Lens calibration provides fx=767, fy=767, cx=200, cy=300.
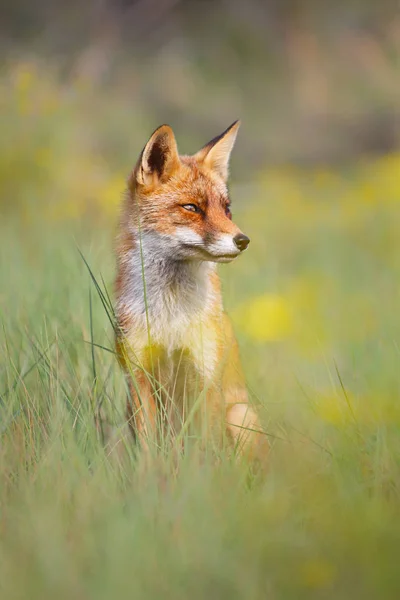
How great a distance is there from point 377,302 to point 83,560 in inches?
226

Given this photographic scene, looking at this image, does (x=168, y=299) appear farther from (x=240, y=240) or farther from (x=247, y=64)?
(x=247, y=64)

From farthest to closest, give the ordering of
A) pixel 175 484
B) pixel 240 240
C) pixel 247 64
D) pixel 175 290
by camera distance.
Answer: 1. pixel 247 64
2. pixel 175 290
3. pixel 240 240
4. pixel 175 484

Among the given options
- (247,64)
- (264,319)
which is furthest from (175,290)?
(247,64)

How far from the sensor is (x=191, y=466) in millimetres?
3271

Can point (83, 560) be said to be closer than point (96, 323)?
Yes

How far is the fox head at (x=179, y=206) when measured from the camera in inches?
167

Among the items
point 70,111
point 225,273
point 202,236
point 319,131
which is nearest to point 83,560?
point 202,236

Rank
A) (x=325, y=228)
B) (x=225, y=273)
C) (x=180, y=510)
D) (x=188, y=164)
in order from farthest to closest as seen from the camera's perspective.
A: (x=325, y=228) < (x=225, y=273) < (x=188, y=164) < (x=180, y=510)

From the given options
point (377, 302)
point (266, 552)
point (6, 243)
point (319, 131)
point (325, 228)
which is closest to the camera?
point (266, 552)

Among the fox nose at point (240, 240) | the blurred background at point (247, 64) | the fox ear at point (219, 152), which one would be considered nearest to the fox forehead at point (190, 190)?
the fox ear at point (219, 152)

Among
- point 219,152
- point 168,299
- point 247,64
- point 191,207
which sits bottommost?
point 168,299

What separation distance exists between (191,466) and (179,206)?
1.71 meters

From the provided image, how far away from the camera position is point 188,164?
15.5 feet

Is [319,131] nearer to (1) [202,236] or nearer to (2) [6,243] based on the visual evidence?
(2) [6,243]
